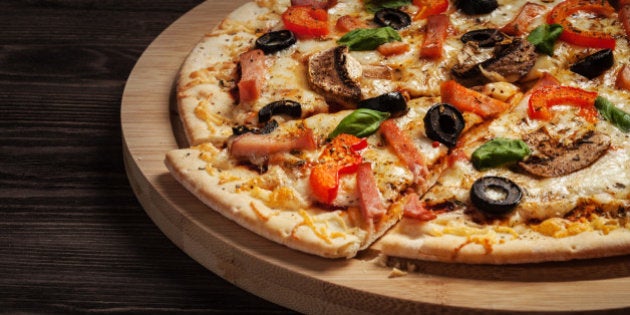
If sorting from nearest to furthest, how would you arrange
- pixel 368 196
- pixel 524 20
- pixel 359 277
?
pixel 359 277
pixel 368 196
pixel 524 20

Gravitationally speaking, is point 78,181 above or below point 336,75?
below

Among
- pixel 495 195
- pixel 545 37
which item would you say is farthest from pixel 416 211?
pixel 545 37

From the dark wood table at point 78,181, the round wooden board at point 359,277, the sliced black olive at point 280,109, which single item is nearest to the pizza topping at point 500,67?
the sliced black olive at point 280,109

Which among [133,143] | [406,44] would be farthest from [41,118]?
[406,44]

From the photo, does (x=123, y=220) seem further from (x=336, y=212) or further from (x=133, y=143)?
(x=336, y=212)

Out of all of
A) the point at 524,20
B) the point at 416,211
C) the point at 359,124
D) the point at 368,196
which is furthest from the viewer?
the point at 524,20

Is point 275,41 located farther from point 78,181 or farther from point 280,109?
point 78,181
